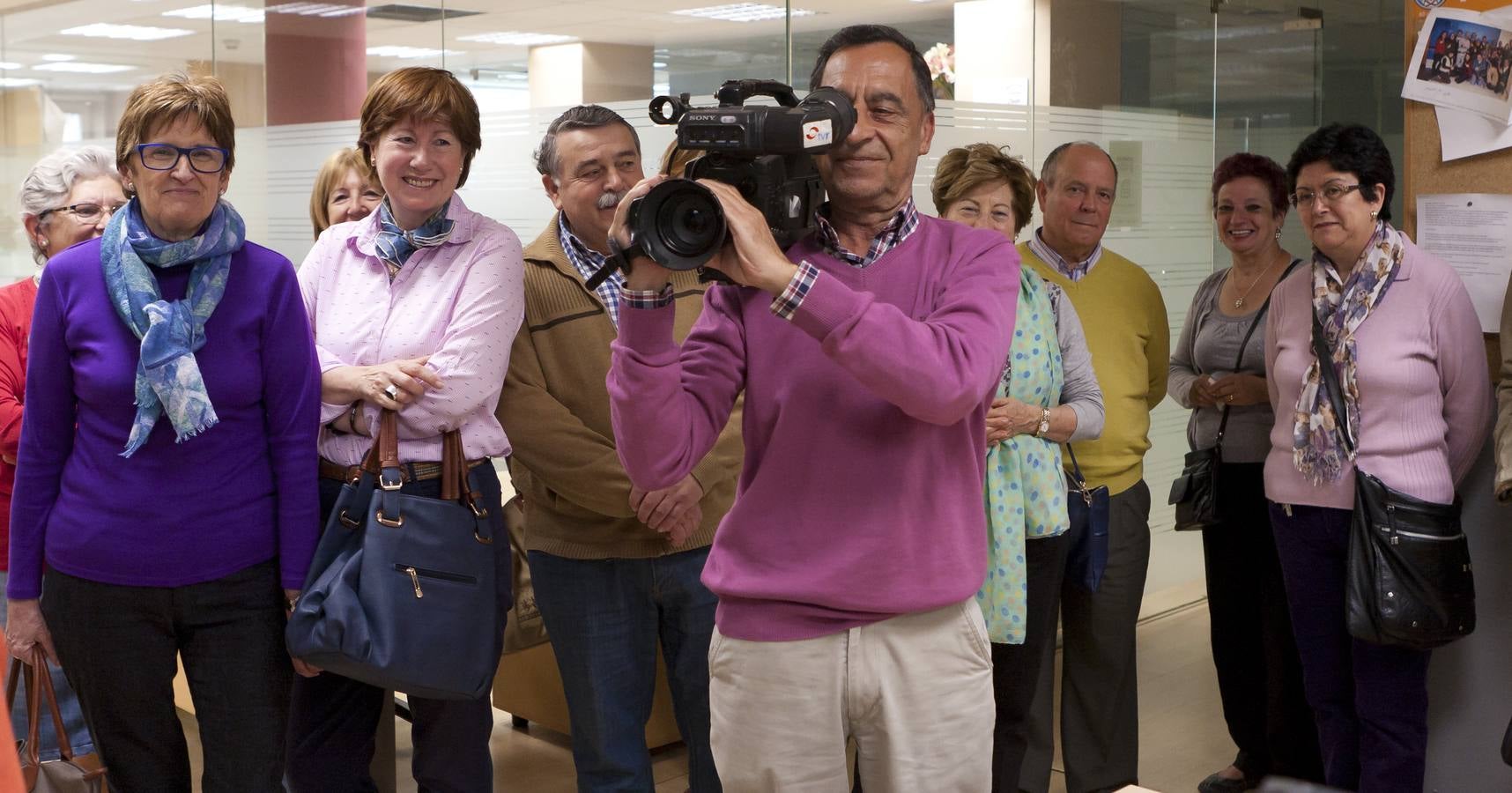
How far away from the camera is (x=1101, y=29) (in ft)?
13.5

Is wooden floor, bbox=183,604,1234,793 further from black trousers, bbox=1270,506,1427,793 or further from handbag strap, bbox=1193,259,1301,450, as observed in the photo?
A: handbag strap, bbox=1193,259,1301,450

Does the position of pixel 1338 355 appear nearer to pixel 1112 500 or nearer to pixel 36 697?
pixel 1112 500

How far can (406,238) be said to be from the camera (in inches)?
92.2

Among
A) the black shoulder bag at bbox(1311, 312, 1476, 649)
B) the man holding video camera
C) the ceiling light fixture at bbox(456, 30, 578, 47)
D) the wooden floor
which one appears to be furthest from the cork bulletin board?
the ceiling light fixture at bbox(456, 30, 578, 47)

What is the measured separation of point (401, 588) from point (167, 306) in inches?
22.0

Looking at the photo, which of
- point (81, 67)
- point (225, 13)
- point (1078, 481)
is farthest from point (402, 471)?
point (81, 67)

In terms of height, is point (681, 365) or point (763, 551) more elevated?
point (681, 365)

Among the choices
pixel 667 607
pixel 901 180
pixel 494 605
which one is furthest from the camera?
pixel 667 607

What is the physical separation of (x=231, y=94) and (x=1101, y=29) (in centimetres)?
321

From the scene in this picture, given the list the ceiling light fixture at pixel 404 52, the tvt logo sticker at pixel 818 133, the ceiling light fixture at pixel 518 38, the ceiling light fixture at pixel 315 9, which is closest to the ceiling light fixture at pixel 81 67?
the ceiling light fixture at pixel 315 9

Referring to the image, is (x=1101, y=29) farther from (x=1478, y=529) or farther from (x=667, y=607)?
(x=667, y=607)

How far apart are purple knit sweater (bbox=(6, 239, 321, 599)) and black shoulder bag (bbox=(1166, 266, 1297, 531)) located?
80.1 inches

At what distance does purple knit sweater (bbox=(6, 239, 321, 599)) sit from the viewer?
211 cm

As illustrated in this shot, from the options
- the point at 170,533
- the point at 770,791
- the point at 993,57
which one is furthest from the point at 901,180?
the point at 993,57
